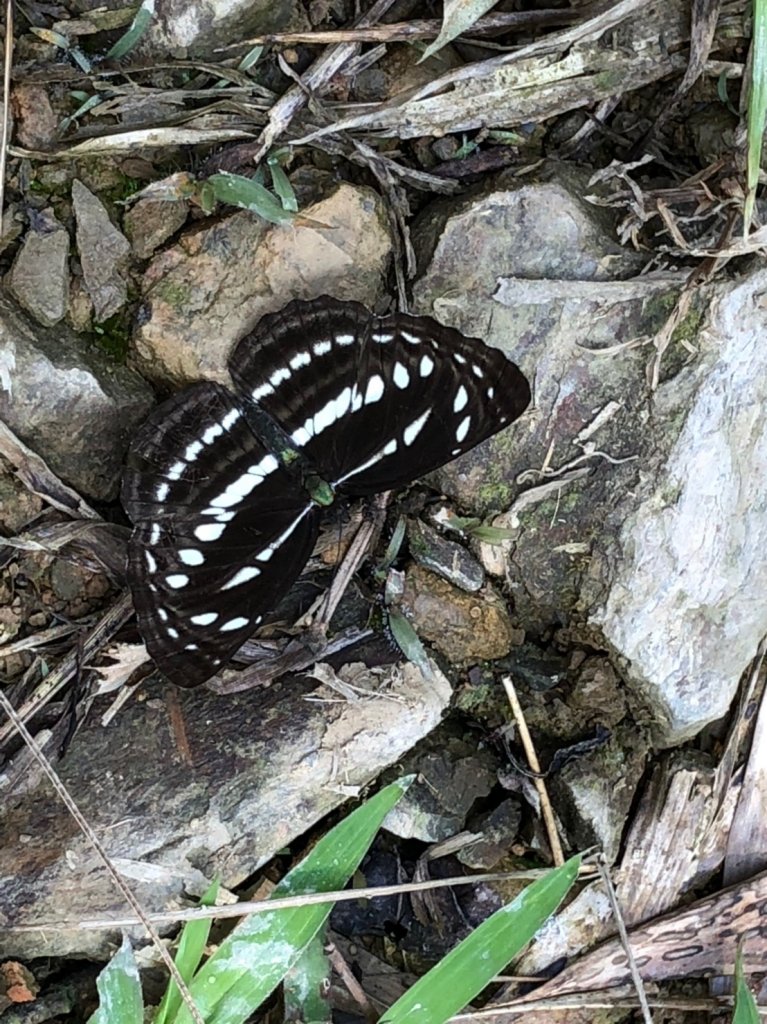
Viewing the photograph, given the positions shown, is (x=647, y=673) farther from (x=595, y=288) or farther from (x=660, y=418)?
(x=595, y=288)

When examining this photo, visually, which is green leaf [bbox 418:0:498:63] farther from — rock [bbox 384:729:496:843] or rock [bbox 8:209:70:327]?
rock [bbox 384:729:496:843]

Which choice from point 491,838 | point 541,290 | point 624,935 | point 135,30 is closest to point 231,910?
point 491,838

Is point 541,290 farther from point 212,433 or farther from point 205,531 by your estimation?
point 205,531

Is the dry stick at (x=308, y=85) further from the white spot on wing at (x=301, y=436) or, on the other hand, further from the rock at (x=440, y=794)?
the rock at (x=440, y=794)

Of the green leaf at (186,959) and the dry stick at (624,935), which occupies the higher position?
the green leaf at (186,959)

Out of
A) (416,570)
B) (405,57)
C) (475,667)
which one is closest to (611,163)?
(405,57)

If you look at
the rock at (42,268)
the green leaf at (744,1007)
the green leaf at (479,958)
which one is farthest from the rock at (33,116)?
the green leaf at (744,1007)
